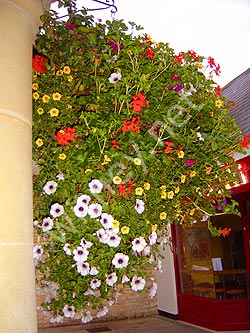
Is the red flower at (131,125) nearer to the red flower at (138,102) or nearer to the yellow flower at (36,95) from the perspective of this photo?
the red flower at (138,102)

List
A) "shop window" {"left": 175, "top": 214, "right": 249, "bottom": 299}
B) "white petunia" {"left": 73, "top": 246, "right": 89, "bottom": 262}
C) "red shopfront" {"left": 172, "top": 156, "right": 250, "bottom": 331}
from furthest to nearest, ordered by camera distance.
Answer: "shop window" {"left": 175, "top": 214, "right": 249, "bottom": 299} < "red shopfront" {"left": 172, "top": 156, "right": 250, "bottom": 331} < "white petunia" {"left": 73, "top": 246, "right": 89, "bottom": 262}

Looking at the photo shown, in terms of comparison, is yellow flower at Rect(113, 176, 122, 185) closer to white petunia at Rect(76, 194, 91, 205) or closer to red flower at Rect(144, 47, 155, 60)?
white petunia at Rect(76, 194, 91, 205)

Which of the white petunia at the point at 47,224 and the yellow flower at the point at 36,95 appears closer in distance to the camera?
the white petunia at the point at 47,224

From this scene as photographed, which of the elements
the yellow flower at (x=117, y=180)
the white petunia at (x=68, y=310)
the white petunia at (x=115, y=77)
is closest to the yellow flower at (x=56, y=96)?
the white petunia at (x=115, y=77)

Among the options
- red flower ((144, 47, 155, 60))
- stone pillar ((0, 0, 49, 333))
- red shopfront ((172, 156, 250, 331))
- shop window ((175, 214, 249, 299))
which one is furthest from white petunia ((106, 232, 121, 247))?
shop window ((175, 214, 249, 299))

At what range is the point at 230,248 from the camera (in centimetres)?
736

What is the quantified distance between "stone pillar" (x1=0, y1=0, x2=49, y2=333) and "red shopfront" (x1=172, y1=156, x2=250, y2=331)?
18.4 ft

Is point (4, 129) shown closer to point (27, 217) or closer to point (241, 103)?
point (27, 217)

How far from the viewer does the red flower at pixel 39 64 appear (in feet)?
6.23

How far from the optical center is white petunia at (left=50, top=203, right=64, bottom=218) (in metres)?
1.72

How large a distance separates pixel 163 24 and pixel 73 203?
2867mm

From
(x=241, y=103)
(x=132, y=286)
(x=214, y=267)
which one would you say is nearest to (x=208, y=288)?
(x=214, y=267)

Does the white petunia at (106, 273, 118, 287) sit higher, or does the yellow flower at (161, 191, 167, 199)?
the yellow flower at (161, 191, 167, 199)

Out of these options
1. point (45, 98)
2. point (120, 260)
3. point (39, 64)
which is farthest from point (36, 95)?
point (120, 260)
